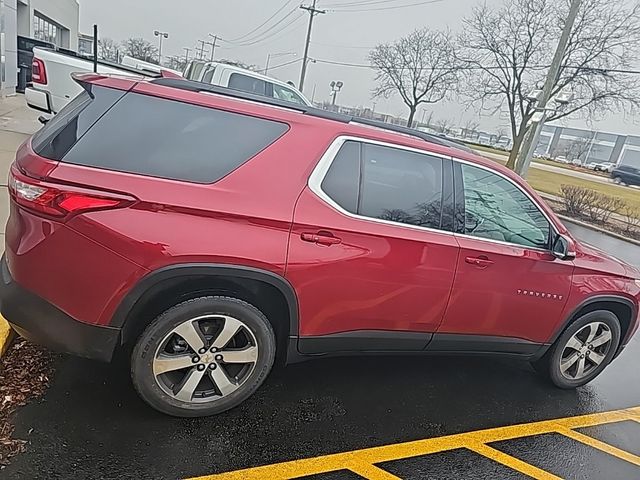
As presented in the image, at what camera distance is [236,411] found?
3047 millimetres

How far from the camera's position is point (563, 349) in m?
3.96

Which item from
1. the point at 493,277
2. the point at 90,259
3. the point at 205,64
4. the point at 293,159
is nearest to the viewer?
the point at 90,259

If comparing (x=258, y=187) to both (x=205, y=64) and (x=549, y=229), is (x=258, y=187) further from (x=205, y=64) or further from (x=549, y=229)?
(x=205, y=64)

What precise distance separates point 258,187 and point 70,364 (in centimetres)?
173

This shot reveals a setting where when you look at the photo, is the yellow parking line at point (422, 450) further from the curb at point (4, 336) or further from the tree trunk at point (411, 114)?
the tree trunk at point (411, 114)

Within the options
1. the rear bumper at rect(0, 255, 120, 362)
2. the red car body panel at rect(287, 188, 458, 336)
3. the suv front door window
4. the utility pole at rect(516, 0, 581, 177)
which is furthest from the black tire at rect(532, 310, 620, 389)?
the utility pole at rect(516, 0, 581, 177)

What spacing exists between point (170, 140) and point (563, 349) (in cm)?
334

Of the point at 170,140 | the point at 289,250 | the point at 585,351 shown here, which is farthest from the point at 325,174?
the point at 585,351

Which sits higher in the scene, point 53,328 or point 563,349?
point 53,328

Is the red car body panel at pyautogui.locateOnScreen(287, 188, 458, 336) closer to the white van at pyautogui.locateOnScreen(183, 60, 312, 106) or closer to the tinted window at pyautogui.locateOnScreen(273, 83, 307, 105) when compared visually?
the white van at pyautogui.locateOnScreen(183, 60, 312, 106)

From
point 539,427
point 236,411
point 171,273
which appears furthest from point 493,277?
point 171,273

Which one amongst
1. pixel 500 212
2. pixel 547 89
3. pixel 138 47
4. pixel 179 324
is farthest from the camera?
pixel 138 47

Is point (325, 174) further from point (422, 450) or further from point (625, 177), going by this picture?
point (625, 177)

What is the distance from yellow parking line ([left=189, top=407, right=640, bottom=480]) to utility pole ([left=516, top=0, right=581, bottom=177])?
12979 mm
